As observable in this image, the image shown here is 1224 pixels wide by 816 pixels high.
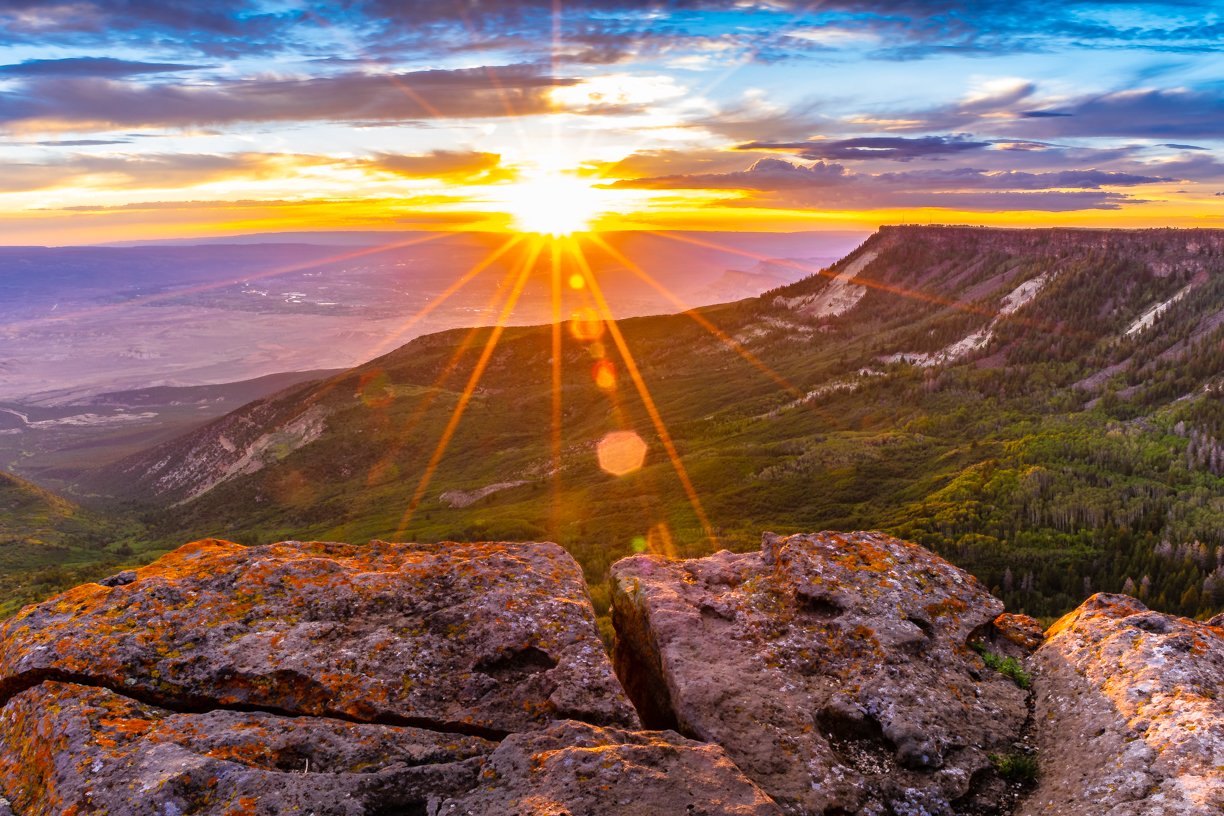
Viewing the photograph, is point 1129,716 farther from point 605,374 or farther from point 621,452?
point 605,374

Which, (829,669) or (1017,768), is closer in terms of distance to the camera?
(1017,768)

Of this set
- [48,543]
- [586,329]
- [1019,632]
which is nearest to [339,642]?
[1019,632]

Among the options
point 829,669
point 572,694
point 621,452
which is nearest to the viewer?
point 572,694

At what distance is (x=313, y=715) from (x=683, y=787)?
15.7ft

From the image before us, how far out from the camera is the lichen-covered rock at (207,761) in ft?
24.4

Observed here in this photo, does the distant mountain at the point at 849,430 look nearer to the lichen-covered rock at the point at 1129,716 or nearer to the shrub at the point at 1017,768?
the lichen-covered rock at the point at 1129,716

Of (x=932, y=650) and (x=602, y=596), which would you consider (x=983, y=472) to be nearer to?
(x=602, y=596)

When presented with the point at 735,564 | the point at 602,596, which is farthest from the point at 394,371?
the point at 735,564

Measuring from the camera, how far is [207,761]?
782cm

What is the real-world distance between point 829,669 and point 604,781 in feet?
15.4

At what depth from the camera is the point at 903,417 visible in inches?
3543

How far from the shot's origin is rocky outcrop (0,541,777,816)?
769cm

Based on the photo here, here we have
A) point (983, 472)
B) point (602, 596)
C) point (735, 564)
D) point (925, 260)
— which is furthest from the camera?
point (925, 260)

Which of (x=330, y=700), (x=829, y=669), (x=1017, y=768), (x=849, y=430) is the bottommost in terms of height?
(x=849, y=430)
